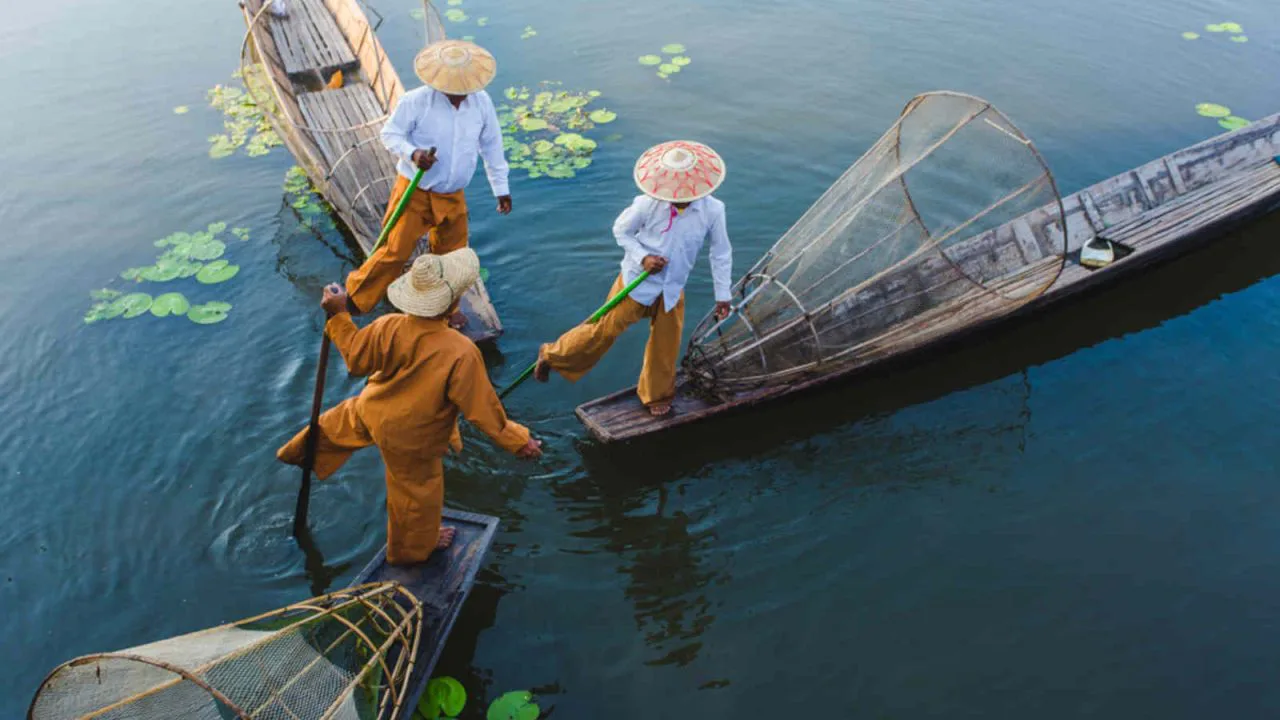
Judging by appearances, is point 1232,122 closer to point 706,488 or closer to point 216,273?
point 706,488

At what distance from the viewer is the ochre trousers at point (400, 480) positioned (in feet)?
12.5

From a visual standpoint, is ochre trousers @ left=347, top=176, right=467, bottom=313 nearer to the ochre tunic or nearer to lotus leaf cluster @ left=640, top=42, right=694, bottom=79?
the ochre tunic

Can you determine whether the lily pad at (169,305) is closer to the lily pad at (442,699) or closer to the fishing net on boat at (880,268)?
the lily pad at (442,699)

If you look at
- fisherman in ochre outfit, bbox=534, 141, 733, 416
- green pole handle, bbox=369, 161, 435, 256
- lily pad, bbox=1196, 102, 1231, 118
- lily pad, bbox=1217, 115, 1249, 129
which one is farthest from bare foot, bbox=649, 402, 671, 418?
lily pad, bbox=1196, 102, 1231, 118

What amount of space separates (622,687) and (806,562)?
1343 mm

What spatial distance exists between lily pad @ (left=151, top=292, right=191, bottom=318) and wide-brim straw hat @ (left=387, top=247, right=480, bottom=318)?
151 inches

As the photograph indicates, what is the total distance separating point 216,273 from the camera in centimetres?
670

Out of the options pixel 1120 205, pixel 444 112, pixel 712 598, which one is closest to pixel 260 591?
pixel 712 598

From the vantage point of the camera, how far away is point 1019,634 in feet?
14.3

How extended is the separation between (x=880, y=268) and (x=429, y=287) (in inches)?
129

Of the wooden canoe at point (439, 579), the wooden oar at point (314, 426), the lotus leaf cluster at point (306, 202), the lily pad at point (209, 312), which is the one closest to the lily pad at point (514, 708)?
the wooden canoe at point (439, 579)

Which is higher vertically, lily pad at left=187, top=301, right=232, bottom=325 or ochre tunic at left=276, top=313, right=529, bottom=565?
ochre tunic at left=276, top=313, right=529, bottom=565

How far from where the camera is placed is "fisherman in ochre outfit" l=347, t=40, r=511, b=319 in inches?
191

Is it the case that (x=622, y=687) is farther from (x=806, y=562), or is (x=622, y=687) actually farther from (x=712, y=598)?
(x=806, y=562)
